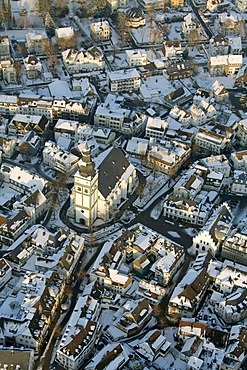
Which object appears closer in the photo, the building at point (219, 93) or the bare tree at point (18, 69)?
the building at point (219, 93)

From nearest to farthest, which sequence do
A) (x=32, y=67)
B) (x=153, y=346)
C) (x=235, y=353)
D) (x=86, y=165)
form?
1. (x=235, y=353)
2. (x=153, y=346)
3. (x=86, y=165)
4. (x=32, y=67)

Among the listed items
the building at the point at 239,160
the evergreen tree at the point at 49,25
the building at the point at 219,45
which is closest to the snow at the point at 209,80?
the building at the point at 219,45

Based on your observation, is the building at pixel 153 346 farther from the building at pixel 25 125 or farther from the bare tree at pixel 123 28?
the bare tree at pixel 123 28

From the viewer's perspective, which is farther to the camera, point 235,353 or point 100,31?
point 100,31

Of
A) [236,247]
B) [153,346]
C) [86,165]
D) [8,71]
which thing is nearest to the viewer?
[153,346]

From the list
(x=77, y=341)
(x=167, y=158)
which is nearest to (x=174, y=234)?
(x=167, y=158)

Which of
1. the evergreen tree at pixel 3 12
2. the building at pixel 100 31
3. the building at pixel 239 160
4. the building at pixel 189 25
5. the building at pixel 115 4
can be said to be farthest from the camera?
the building at pixel 115 4

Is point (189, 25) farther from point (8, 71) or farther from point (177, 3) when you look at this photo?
point (8, 71)
